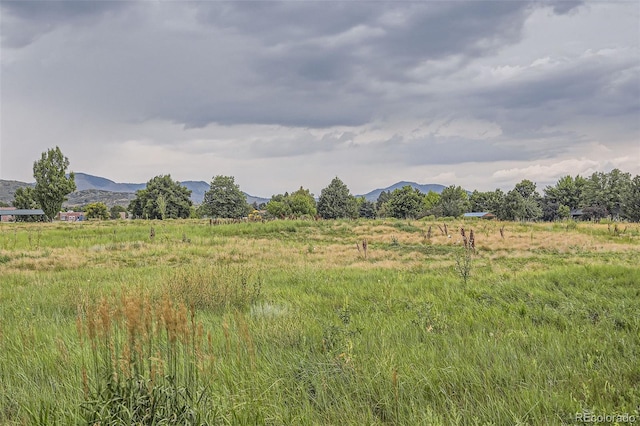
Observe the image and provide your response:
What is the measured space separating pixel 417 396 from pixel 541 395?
3.09 feet

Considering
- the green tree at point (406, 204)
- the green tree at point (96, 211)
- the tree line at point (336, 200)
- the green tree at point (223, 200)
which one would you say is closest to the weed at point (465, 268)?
the tree line at point (336, 200)

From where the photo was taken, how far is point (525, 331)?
4.74 m

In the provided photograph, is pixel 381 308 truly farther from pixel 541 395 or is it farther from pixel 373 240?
→ pixel 373 240

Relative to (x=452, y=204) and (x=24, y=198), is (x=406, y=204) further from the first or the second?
(x=24, y=198)

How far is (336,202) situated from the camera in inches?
3287

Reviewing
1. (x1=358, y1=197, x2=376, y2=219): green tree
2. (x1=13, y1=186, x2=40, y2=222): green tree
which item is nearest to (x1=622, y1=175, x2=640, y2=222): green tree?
(x1=358, y1=197, x2=376, y2=219): green tree

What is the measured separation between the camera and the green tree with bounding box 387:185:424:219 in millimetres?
85456

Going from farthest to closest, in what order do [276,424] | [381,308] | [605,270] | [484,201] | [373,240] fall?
[484,201] → [373,240] → [605,270] → [381,308] → [276,424]

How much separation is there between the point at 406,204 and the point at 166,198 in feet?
167

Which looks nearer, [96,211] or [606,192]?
[606,192]

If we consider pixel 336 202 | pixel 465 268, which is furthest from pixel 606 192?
pixel 465 268

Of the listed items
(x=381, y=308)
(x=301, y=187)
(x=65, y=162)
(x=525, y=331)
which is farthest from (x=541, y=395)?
(x=301, y=187)

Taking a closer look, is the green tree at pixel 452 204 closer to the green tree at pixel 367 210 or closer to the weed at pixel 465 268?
the green tree at pixel 367 210

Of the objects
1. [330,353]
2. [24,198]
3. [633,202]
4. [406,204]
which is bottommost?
[330,353]
